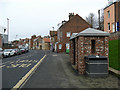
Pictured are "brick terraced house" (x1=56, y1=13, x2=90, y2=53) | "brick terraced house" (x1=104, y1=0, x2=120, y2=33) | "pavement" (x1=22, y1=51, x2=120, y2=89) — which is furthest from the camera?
"brick terraced house" (x1=56, y1=13, x2=90, y2=53)

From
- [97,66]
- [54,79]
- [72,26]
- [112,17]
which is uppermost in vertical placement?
[72,26]

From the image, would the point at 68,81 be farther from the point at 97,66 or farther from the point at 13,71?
the point at 13,71

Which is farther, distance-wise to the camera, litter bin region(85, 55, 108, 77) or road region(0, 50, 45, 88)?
litter bin region(85, 55, 108, 77)

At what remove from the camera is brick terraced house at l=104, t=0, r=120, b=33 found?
83.9 feet

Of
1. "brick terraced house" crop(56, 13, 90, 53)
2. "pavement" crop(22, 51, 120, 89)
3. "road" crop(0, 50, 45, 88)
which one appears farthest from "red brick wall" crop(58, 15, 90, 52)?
"pavement" crop(22, 51, 120, 89)

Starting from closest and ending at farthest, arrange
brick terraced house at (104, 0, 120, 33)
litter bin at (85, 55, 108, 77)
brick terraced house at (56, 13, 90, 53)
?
litter bin at (85, 55, 108, 77) < brick terraced house at (104, 0, 120, 33) < brick terraced house at (56, 13, 90, 53)

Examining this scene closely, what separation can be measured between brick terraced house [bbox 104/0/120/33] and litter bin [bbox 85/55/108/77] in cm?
1832

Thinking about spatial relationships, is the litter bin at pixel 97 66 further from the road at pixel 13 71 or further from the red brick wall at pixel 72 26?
the red brick wall at pixel 72 26

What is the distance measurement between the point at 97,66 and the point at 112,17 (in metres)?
20.7

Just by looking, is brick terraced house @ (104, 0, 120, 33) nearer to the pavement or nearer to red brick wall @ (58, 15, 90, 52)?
red brick wall @ (58, 15, 90, 52)

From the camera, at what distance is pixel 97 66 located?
8.94 m

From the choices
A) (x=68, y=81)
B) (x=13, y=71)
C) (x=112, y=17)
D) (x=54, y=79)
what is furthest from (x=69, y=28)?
(x=68, y=81)

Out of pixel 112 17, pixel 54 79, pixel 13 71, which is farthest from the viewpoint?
pixel 112 17

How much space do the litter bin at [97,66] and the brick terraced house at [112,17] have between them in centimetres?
1832
